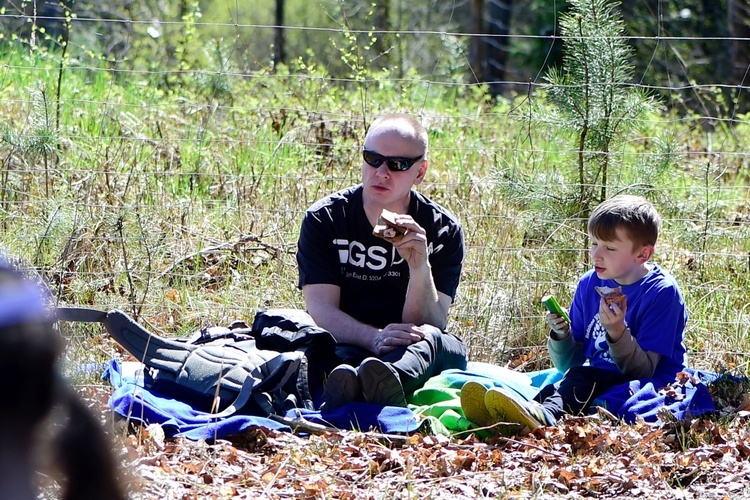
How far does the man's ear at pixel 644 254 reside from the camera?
4.11 m

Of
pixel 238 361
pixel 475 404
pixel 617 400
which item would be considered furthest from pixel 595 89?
pixel 238 361

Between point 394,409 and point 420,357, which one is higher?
point 420,357

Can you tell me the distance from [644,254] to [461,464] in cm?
134

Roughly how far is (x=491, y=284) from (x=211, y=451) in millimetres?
2316

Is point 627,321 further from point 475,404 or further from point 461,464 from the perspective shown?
point 461,464

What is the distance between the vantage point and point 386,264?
438 centimetres

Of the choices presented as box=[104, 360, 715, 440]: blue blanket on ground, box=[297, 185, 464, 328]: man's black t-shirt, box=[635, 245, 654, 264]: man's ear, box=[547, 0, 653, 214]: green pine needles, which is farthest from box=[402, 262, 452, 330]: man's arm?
box=[547, 0, 653, 214]: green pine needles

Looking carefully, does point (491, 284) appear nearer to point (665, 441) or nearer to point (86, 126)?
point (665, 441)

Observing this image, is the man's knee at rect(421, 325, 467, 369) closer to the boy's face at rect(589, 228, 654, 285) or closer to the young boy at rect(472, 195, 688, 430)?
the young boy at rect(472, 195, 688, 430)

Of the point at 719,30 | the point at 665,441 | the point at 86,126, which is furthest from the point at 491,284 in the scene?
the point at 719,30

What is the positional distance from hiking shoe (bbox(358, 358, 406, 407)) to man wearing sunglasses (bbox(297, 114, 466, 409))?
0.73 ft

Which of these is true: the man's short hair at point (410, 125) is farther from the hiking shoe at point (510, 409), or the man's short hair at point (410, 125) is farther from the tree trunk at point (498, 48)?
the tree trunk at point (498, 48)

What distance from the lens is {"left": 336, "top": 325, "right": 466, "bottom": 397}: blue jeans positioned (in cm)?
403

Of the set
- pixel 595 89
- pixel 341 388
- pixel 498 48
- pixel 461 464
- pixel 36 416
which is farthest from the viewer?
pixel 498 48
